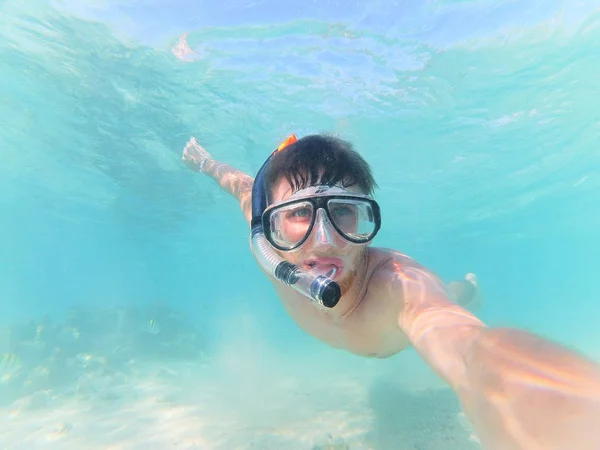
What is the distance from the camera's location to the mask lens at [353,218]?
307 centimetres

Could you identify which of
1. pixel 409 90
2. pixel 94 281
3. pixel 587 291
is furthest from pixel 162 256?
pixel 587 291

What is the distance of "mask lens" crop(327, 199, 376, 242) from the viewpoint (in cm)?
307

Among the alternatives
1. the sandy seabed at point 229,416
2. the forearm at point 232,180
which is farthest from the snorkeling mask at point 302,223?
the sandy seabed at point 229,416

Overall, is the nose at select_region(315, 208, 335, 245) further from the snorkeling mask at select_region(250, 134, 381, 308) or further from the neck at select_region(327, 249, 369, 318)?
the neck at select_region(327, 249, 369, 318)

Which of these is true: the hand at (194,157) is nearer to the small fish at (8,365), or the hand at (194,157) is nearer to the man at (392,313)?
the man at (392,313)

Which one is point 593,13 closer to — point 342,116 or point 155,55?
point 342,116

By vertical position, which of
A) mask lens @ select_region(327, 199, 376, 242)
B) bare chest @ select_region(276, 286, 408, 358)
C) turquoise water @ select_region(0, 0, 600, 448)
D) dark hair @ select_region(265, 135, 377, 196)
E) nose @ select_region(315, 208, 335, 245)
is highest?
turquoise water @ select_region(0, 0, 600, 448)

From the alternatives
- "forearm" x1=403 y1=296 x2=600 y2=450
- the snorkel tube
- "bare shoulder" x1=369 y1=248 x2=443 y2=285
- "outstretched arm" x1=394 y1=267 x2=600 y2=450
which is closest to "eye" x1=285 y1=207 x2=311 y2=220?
the snorkel tube

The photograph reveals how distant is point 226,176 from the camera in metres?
7.28

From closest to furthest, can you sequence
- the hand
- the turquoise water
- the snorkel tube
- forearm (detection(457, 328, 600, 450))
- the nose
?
forearm (detection(457, 328, 600, 450)) → the snorkel tube → the nose → the hand → the turquoise water

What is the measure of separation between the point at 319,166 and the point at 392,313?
1507 millimetres

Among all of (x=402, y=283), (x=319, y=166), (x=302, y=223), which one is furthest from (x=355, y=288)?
(x=319, y=166)

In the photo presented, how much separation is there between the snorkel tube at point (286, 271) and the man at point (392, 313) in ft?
0.05

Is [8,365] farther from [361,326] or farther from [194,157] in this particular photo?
[361,326]
